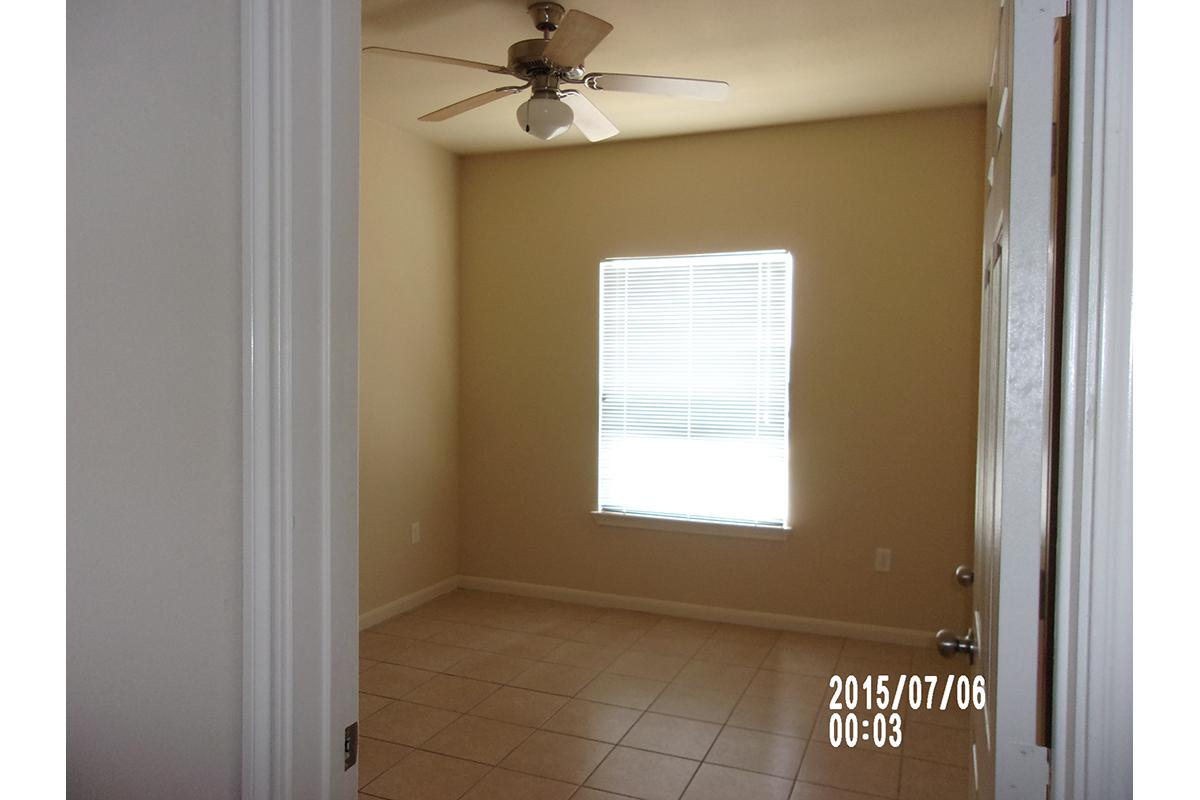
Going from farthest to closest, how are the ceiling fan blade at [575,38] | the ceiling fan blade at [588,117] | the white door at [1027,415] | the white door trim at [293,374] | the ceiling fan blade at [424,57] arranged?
1. the ceiling fan blade at [588,117]
2. the ceiling fan blade at [424,57]
3. the ceiling fan blade at [575,38]
4. the white door trim at [293,374]
5. the white door at [1027,415]

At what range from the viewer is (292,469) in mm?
1019

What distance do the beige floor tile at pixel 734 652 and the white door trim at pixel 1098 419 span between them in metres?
3.19

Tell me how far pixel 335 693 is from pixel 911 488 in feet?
11.5

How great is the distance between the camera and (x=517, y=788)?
8.74ft

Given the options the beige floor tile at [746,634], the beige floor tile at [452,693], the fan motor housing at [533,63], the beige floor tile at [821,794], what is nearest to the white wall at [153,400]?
the fan motor housing at [533,63]

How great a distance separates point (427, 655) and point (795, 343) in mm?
2513

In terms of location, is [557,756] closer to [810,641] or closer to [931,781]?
[931,781]

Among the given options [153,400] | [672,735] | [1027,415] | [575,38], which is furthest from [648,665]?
[1027,415]

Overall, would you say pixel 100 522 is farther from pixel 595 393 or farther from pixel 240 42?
pixel 595 393

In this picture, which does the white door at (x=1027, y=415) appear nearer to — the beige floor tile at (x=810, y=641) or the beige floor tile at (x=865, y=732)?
the beige floor tile at (x=865, y=732)

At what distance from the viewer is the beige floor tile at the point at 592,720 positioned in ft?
10.1

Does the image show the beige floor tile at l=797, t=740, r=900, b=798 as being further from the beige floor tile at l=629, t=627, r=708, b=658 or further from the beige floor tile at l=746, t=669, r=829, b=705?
the beige floor tile at l=629, t=627, r=708, b=658

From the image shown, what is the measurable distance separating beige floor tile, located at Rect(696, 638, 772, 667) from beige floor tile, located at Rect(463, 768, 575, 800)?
53.4 inches

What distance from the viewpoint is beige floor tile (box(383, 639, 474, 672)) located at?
3.76 meters
